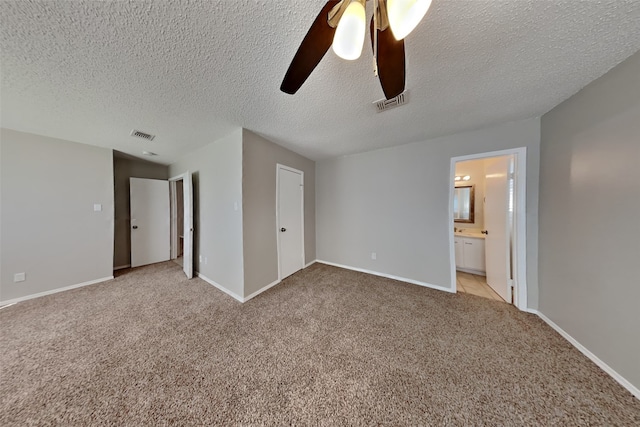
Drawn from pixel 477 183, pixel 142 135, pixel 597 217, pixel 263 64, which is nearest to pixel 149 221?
pixel 142 135

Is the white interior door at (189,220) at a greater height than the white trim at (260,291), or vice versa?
the white interior door at (189,220)

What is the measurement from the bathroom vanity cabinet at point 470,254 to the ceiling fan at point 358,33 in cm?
339

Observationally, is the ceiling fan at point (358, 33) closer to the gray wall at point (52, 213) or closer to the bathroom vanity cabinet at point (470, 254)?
the bathroom vanity cabinet at point (470, 254)

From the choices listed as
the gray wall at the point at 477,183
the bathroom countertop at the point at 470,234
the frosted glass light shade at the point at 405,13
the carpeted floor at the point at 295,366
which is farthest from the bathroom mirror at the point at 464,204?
the frosted glass light shade at the point at 405,13

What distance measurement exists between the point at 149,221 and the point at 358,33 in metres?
4.92

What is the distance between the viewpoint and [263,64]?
1.27 m

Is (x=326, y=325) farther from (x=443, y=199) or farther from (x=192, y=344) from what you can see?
(x=443, y=199)

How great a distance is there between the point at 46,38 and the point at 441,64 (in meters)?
2.50

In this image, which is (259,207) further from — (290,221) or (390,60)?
(390,60)

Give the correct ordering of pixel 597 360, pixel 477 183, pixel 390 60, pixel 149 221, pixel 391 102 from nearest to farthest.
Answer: pixel 390 60 → pixel 597 360 → pixel 391 102 → pixel 477 183 → pixel 149 221

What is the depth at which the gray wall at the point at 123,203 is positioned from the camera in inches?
137

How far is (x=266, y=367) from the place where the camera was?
4.60 ft

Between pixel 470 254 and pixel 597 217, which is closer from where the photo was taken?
pixel 597 217

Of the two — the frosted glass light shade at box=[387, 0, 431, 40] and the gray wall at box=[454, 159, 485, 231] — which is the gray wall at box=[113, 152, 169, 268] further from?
the gray wall at box=[454, 159, 485, 231]
